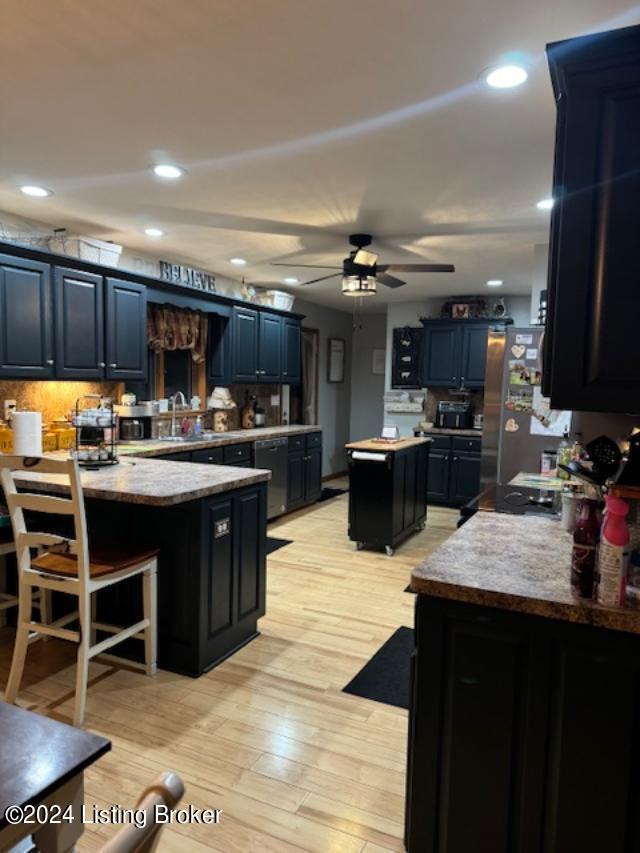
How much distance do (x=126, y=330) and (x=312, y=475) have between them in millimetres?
2875

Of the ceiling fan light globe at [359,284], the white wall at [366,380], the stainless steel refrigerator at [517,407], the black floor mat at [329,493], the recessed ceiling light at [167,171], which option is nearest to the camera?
the recessed ceiling light at [167,171]

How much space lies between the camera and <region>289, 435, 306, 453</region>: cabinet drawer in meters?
6.02

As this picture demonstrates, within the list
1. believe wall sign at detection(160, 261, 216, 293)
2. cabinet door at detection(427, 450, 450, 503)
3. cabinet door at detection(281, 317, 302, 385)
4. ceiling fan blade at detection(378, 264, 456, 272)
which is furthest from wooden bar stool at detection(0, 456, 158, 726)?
cabinet door at detection(427, 450, 450, 503)

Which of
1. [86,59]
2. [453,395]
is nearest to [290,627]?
[86,59]

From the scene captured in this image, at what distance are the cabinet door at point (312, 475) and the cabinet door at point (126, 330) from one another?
2.38 m

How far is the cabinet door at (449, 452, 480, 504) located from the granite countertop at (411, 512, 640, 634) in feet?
14.4

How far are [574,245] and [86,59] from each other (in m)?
1.77

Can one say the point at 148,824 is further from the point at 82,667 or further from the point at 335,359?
the point at 335,359

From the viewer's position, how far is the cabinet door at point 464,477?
6402 millimetres

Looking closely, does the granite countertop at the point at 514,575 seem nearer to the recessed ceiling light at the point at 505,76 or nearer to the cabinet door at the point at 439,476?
the recessed ceiling light at the point at 505,76

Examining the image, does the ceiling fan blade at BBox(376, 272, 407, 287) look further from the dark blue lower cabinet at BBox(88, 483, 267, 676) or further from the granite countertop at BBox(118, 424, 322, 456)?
the dark blue lower cabinet at BBox(88, 483, 267, 676)

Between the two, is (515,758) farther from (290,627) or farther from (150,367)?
(150,367)

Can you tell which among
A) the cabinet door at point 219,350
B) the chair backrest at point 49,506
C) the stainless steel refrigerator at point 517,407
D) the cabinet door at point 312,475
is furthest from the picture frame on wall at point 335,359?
the chair backrest at point 49,506

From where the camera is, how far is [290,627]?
3328 millimetres
